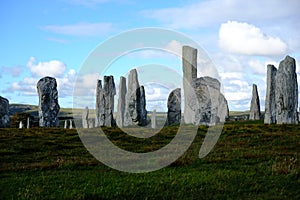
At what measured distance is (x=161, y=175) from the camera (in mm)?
15578

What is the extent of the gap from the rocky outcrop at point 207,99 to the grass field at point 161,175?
18.5 metres

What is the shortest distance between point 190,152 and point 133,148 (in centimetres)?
395

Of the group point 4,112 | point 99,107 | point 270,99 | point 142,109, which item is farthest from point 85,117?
point 270,99

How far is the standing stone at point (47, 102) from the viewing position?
4278cm

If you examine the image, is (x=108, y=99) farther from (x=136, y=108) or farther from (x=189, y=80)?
(x=189, y=80)

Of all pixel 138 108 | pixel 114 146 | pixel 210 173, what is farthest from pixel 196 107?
pixel 210 173

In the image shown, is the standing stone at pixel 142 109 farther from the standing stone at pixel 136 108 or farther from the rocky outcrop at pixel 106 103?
the rocky outcrop at pixel 106 103

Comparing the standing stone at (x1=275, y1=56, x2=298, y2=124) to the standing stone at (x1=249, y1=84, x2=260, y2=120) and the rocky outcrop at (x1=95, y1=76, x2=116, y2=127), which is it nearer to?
the standing stone at (x1=249, y1=84, x2=260, y2=120)

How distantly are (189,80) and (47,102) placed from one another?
51.6 feet

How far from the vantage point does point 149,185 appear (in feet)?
45.2

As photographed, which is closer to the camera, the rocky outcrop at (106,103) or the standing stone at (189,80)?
the standing stone at (189,80)

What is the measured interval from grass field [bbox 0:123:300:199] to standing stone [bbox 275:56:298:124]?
48.4 ft

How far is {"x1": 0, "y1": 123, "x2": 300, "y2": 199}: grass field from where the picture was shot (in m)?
→ 12.9

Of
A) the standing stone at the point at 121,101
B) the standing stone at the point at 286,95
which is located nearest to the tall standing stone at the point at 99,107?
the standing stone at the point at 121,101
